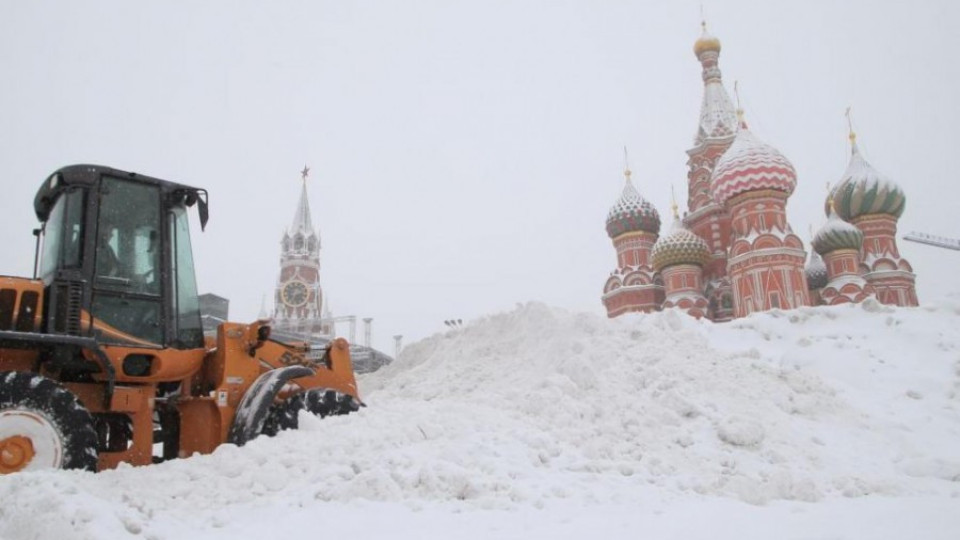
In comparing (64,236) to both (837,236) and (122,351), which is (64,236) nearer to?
(122,351)

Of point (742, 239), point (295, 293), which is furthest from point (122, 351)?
point (295, 293)

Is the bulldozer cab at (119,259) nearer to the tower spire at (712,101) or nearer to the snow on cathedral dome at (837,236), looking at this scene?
the snow on cathedral dome at (837,236)

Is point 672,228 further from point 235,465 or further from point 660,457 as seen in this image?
point 235,465

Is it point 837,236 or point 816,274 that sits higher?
point 837,236

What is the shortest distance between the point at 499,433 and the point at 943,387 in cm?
738

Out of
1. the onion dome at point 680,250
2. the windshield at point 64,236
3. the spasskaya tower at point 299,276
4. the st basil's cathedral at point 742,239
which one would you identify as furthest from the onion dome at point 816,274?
the spasskaya tower at point 299,276

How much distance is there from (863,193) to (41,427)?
114 feet

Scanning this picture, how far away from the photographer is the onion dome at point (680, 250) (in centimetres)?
3120

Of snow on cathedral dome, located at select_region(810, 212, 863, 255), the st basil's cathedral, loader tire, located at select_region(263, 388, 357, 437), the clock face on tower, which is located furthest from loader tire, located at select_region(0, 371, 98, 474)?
the clock face on tower

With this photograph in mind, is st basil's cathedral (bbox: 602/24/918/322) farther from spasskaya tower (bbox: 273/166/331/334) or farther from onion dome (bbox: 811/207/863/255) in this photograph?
spasskaya tower (bbox: 273/166/331/334)

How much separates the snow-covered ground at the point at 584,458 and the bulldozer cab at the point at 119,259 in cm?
125

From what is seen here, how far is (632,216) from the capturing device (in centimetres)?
3450

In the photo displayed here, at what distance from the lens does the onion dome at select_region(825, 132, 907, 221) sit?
31750 mm

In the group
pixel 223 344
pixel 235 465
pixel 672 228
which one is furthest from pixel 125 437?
pixel 672 228
